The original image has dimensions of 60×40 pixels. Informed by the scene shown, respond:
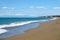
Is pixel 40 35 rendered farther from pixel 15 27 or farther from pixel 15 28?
pixel 15 27

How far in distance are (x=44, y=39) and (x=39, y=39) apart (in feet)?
0.97

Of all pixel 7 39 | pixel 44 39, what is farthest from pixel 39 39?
pixel 7 39

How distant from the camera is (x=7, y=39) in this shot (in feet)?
26.4

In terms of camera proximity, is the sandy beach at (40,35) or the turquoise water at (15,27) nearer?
the sandy beach at (40,35)

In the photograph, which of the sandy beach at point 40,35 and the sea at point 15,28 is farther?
the sea at point 15,28

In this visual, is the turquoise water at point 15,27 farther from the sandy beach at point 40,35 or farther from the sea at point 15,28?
the sandy beach at point 40,35

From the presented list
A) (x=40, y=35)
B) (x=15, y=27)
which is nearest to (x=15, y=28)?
(x=15, y=27)

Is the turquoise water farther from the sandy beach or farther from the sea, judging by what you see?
the sandy beach

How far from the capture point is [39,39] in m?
7.78

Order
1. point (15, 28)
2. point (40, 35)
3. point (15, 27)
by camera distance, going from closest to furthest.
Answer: point (40, 35) → point (15, 28) → point (15, 27)

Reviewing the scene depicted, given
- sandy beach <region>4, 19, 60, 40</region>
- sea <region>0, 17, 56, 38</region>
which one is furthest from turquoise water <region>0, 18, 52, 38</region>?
sandy beach <region>4, 19, 60, 40</region>

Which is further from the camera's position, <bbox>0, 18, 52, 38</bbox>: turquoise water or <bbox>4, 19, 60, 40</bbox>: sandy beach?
<bbox>0, 18, 52, 38</bbox>: turquoise water

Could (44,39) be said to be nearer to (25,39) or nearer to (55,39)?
(55,39)

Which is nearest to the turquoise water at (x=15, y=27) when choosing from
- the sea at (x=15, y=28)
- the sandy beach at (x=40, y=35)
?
the sea at (x=15, y=28)
